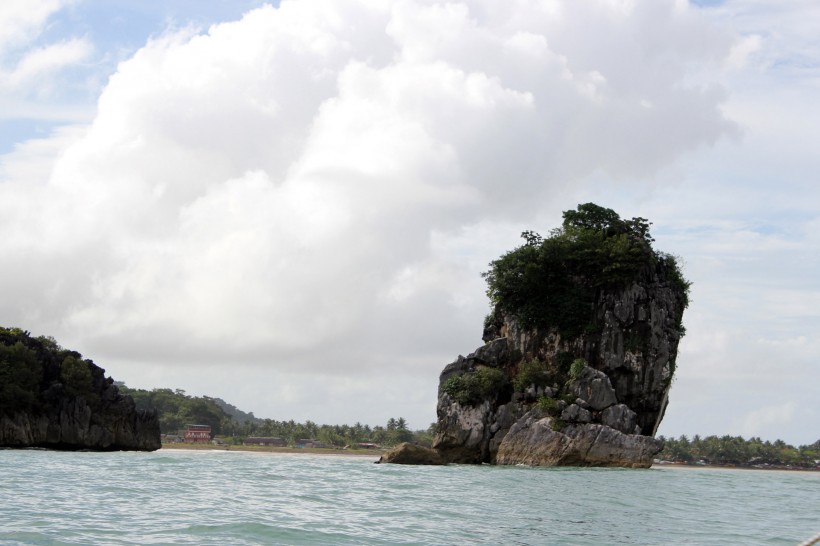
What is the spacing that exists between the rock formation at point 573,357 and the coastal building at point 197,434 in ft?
349

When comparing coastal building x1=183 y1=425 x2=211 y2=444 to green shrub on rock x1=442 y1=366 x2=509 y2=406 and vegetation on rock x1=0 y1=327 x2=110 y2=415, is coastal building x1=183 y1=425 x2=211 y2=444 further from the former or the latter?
green shrub on rock x1=442 y1=366 x2=509 y2=406

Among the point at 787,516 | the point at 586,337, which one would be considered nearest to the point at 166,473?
the point at 787,516

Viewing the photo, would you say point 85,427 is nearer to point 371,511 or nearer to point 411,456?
point 411,456

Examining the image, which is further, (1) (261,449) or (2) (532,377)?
(1) (261,449)

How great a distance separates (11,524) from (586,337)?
52671 millimetres

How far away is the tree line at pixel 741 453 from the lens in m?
146

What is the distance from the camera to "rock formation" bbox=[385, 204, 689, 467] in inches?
2436

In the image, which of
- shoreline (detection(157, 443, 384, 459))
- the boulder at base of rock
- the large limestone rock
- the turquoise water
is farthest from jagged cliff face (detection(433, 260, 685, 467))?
shoreline (detection(157, 443, 384, 459))

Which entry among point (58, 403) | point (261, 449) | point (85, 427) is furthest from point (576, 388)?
point (261, 449)

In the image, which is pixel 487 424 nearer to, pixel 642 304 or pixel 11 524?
pixel 642 304

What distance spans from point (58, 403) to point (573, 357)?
48716 mm

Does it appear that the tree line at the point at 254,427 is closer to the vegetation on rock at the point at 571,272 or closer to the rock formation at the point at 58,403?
the rock formation at the point at 58,403

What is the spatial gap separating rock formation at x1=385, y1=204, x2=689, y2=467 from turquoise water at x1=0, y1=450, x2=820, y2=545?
21.1 m

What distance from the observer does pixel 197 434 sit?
170 metres
